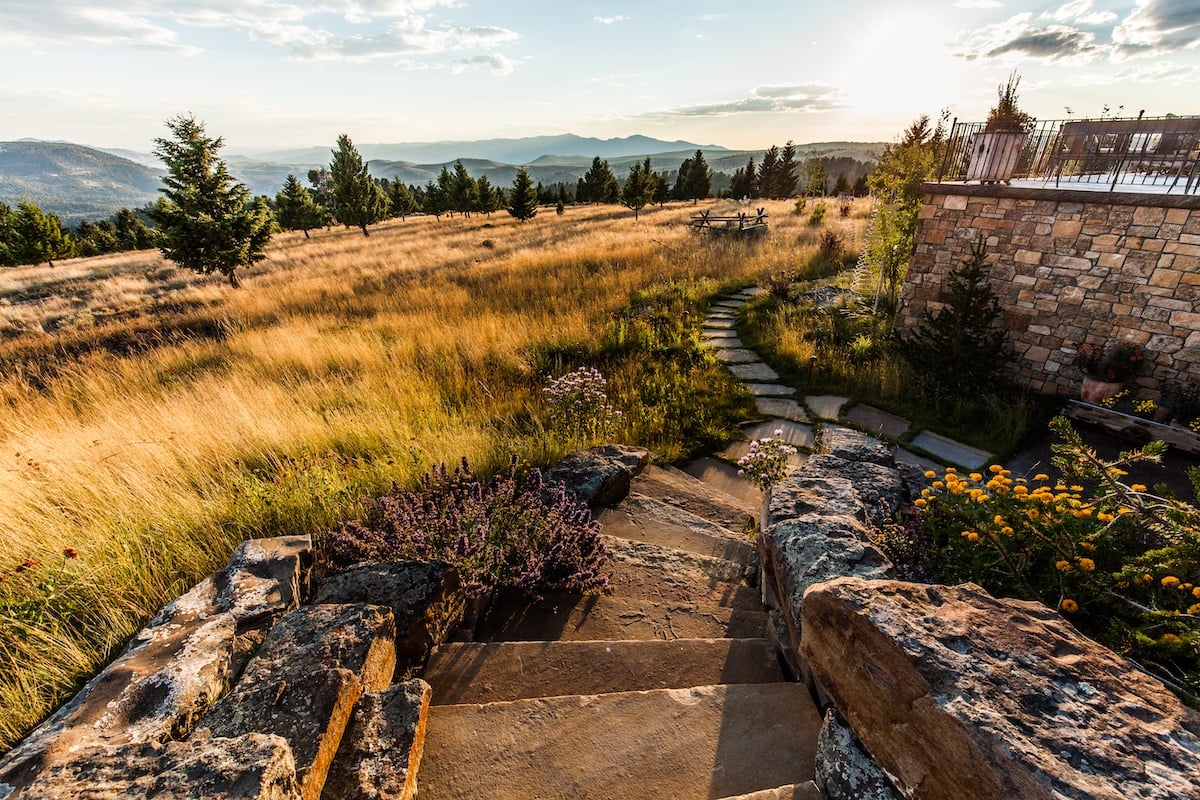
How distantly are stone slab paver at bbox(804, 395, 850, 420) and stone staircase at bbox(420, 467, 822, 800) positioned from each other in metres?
3.22

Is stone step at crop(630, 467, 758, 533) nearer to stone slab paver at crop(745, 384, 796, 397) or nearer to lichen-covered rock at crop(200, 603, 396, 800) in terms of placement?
stone slab paver at crop(745, 384, 796, 397)

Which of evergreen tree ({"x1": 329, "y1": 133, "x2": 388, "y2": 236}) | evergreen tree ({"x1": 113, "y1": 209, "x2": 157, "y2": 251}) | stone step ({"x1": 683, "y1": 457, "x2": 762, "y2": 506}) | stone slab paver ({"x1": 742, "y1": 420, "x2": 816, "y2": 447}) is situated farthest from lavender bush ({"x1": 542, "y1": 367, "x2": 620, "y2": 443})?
evergreen tree ({"x1": 113, "y1": 209, "x2": 157, "y2": 251})

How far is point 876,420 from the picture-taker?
5.51 meters

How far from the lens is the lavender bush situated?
15.4 feet

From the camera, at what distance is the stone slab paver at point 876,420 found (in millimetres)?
5277

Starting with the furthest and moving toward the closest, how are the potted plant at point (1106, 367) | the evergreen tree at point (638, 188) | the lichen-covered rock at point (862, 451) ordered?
the evergreen tree at point (638, 188) → the potted plant at point (1106, 367) → the lichen-covered rock at point (862, 451)

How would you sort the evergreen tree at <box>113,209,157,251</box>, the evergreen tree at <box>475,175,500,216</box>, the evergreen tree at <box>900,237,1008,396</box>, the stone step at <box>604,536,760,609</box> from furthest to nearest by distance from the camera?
the evergreen tree at <box>475,175,500,216</box> → the evergreen tree at <box>113,209,157,251</box> → the evergreen tree at <box>900,237,1008,396</box> → the stone step at <box>604,536,760,609</box>

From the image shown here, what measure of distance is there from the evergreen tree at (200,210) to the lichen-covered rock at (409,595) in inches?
670

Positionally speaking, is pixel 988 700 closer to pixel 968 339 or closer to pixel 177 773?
pixel 177 773

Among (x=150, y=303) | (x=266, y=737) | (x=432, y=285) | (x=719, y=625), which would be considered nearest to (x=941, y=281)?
(x=719, y=625)

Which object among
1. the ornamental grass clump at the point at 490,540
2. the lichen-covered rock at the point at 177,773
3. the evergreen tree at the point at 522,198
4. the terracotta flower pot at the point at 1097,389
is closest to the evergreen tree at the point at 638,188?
the evergreen tree at the point at 522,198

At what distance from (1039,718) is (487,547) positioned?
2116mm

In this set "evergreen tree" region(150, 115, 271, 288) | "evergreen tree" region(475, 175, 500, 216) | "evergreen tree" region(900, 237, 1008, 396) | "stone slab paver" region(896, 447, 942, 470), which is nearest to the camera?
"stone slab paver" region(896, 447, 942, 470)

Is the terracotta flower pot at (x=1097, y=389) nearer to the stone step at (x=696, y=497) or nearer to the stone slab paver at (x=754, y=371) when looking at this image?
the stone slab paver at (x=754, y=371)
